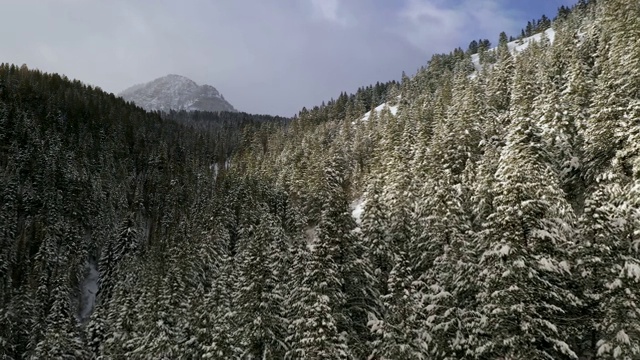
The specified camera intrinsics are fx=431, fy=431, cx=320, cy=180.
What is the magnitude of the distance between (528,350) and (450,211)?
12.7 m

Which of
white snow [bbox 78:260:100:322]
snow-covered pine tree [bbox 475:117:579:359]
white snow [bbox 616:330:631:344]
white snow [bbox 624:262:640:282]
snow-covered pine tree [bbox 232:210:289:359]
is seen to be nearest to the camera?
white snow [bbox 616:330:631:344]

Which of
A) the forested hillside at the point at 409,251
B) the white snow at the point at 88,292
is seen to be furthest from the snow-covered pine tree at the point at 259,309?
the white snow at the point at 88,292

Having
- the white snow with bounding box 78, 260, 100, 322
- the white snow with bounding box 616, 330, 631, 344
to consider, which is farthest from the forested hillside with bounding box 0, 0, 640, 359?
the white snow with bounding box 78, 260, 100, 322

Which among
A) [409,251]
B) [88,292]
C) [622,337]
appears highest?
[409,251]

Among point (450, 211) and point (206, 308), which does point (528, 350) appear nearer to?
point (450, 211)

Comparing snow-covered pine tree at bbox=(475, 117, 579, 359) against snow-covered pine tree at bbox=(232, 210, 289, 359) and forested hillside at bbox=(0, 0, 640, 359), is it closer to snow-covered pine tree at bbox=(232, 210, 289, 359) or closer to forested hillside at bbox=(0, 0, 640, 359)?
forested hillside at bbox=(0, 0, 640, 359)

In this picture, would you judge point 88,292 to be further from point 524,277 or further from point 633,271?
point 633,271

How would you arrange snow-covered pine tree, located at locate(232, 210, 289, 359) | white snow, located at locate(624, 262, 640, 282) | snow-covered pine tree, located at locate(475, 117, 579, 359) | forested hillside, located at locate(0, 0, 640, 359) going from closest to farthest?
snow-covered pine tree, located at locate(475, 117, 579, 359) < white snow, located at locate(624, 262, 640, 282) < forested hillside, located at locate(0, 0, 640, 359) < snow-covered pine tree, located at locate(232, 210, 289, 359)

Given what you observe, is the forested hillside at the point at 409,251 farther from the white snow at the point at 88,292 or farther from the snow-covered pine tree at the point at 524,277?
the white snow at the point at 88,292

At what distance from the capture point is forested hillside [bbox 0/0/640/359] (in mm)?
21016

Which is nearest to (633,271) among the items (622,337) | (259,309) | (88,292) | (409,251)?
(622,337)

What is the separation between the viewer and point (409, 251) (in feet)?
109

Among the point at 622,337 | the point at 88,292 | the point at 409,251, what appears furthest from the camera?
the point at 88,292

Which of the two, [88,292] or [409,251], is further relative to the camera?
[88,292]
